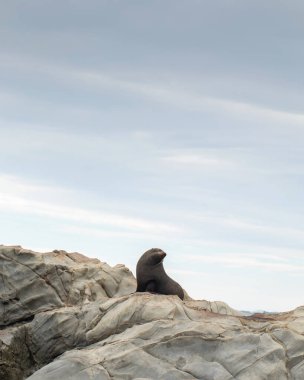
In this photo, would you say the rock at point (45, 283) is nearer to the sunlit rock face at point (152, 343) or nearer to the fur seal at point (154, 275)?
the sunlit rock face at point (152, 343)

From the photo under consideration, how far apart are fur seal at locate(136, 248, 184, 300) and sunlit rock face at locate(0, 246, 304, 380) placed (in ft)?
6.02

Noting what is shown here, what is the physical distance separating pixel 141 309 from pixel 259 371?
4.77 meters

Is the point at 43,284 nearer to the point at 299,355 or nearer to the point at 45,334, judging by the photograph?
the point at 45,334

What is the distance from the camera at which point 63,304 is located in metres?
30.4

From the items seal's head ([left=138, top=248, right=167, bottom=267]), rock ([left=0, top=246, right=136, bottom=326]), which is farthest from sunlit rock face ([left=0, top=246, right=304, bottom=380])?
seal's head ([left=138, top=248, right=167, bottom=267])

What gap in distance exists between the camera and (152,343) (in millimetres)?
21359

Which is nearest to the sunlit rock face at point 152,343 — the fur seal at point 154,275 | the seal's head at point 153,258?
the fur seal at point 154,275

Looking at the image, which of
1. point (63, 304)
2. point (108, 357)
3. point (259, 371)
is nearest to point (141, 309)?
point (108, 357)

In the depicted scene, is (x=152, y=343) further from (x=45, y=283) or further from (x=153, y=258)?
(x=45, y=283)

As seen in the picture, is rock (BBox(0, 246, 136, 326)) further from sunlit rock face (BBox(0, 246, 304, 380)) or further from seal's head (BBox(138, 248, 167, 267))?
seal's head (BBox(138, 248, 167, 267))

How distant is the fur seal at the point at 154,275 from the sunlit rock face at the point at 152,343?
1.84 m

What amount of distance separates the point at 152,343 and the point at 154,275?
26.7ft

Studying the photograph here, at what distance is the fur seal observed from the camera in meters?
29.4

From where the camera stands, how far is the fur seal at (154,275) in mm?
29422
